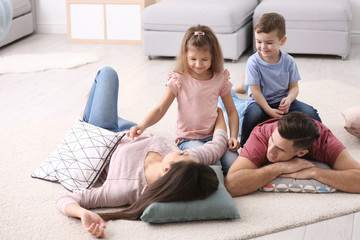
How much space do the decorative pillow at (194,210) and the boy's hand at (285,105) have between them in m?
0.80

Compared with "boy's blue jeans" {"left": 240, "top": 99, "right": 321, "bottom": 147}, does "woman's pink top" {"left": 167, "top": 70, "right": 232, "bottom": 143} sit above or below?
above

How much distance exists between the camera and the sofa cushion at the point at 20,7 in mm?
5386

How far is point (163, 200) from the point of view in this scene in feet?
6.51

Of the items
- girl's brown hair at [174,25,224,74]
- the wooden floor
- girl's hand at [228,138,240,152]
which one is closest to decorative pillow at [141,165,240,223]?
girl's hand at [228,138,240,152]

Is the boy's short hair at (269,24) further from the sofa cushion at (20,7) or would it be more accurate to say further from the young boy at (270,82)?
the sofa cushion at (20,7)

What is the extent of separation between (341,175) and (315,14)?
2.62 metres

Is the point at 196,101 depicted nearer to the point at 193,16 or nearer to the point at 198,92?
the point at 198,92

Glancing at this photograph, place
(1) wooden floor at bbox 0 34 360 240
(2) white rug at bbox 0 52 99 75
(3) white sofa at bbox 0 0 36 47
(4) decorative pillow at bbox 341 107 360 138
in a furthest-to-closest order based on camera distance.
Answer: (3) white sofa at bbox 0 0 36 47
(2) white rug at bbox 0 52 99 75
(1) wooden floor at bbox 0 34 360 240
(4) decorative pillow at bbox 341 107 360 138

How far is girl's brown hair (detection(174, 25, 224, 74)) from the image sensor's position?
2.38 metres

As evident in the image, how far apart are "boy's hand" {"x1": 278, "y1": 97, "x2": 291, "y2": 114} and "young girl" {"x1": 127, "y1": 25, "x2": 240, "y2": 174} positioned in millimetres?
261

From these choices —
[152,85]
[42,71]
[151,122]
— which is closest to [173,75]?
[151,122]

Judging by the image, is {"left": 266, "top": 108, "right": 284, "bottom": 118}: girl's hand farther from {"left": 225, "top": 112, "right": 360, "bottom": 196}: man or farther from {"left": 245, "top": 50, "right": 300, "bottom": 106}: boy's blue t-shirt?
{"left": 225, "top": 112, "right": 360, "bottom": 196}: man

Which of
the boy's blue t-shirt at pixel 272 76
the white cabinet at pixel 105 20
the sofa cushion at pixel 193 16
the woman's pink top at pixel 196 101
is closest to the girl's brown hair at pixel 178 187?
the woman's pink top at pixel 196 101

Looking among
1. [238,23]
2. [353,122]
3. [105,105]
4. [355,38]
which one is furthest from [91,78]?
[355,38]
